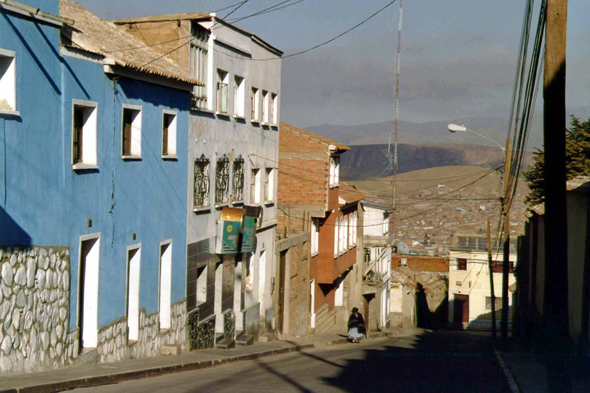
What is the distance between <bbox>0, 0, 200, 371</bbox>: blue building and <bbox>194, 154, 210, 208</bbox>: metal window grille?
839mm

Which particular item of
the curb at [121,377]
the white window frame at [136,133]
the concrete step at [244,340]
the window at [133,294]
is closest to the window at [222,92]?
the white window frame at [136,133]

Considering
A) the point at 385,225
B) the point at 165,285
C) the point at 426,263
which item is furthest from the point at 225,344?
the point at 426,263

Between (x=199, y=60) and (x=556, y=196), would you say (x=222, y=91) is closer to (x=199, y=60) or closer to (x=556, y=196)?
(x=199, y=60)

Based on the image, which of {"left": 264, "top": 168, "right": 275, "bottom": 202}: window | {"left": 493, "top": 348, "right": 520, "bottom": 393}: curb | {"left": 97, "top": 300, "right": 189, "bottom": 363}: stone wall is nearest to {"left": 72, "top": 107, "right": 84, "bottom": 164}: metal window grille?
{"left": 97, "top": 300, "right": 189, "bottom": 363}: stone wall

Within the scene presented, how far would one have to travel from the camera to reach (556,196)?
8.73 meters

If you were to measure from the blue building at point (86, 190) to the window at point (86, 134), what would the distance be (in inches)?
0.9

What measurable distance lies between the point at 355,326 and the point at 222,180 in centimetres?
1078

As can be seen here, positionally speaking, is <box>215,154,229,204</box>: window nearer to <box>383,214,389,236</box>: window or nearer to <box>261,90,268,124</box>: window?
<box>261,90,268,124</box>: window

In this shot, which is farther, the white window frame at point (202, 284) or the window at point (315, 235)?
the window at point (315, 235)

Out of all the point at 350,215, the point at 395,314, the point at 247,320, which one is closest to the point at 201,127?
the point at 247,320

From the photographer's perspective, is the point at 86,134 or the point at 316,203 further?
the point at 316,203

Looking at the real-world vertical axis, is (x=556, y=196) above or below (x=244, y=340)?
above

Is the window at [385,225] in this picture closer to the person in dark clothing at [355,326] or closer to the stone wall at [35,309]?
the person in dark clothing at [355,326]

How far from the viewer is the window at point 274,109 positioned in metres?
28.1
